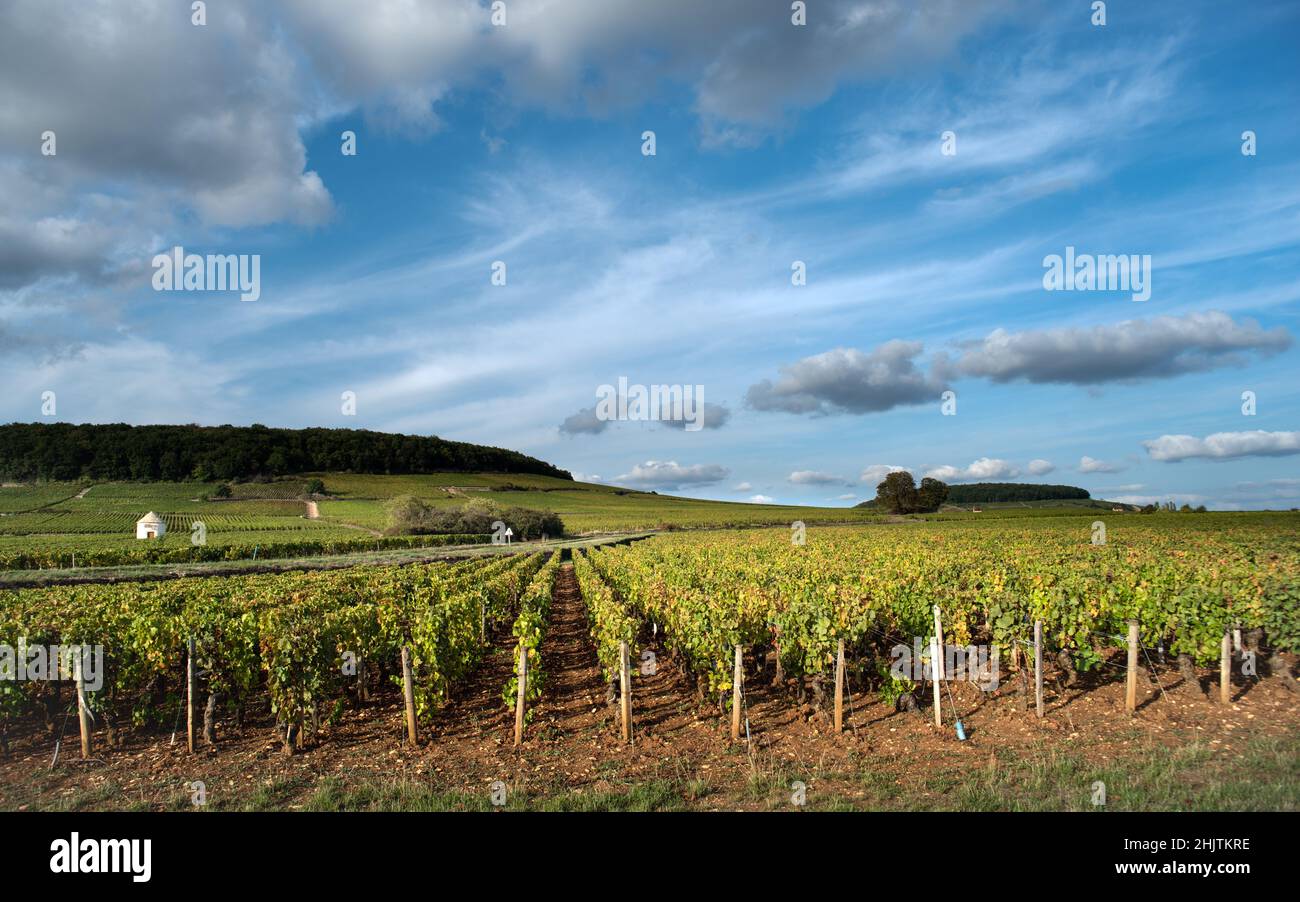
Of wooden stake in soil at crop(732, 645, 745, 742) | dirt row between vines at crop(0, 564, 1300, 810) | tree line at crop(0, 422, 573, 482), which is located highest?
tree line at crop(0, 422, 573, 482)

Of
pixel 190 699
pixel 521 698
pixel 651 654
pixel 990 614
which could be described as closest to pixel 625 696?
pixel 521 698

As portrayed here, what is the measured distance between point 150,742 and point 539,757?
6.70m

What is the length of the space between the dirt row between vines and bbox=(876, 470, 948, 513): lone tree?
97.0 meters

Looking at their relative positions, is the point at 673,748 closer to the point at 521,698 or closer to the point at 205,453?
the point at 521,698

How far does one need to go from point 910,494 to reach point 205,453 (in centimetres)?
12175

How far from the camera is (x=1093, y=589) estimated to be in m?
13.4

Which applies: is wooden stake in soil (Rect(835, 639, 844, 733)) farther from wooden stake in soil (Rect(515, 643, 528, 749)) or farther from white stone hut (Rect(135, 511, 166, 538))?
white stone hut (Rect(135, 511, 166, 538))

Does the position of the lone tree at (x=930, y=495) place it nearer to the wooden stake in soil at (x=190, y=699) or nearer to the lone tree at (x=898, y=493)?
the lone tree at (x=898, y=493)

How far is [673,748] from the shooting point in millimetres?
10156

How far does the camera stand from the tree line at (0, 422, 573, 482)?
110 metres

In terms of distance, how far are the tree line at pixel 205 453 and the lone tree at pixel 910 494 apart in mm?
96614

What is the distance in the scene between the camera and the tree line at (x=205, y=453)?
110 meters

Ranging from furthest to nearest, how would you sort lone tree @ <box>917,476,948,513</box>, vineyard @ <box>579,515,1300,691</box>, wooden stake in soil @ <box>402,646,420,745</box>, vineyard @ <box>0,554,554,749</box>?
lone tree @ <box>917,476,948,513</box>, vineyard @ <box>579,515,1300,691</box>, vineyard @ <box>0,554,554,749</box>, wooden stake in soil @ <box>402,646,420,745</box>

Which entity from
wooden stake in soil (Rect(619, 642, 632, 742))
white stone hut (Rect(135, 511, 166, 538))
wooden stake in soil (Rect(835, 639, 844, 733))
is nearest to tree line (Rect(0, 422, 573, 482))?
white stone hut (Rect(135, 511, 166, 538))
